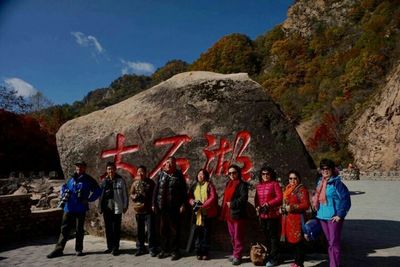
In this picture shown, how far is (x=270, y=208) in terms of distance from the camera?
5.29 metres

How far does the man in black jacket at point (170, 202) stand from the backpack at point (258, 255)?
123 centimetres

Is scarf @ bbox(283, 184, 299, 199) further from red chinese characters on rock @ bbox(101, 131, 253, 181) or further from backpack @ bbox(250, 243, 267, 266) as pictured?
red chinese characters on rock @ bbox(101, 131, 253, 181)

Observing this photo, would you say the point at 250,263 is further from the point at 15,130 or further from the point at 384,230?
the point at 15,130

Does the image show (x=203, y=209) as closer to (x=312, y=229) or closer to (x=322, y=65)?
(x=312, y=229)

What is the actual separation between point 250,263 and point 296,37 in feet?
193

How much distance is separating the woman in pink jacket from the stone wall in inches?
195

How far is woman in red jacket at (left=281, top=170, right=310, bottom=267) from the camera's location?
5004 mm

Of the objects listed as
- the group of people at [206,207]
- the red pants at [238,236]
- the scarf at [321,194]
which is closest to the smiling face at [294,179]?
the group of people at [206,207]

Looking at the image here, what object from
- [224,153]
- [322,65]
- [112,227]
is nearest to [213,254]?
[224,153]

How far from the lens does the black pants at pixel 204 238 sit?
19.0 ft

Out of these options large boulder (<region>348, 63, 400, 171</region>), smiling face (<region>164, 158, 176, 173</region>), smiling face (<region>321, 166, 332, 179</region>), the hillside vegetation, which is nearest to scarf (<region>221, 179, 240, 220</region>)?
smiling face (<region>164, 158, 176, 173</region>)

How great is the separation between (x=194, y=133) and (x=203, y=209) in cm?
156

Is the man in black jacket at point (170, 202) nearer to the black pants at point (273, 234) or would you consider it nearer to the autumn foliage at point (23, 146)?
the black pants at point (273, 234)

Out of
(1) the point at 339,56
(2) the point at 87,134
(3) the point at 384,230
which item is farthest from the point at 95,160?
(1) the point at 339,56
